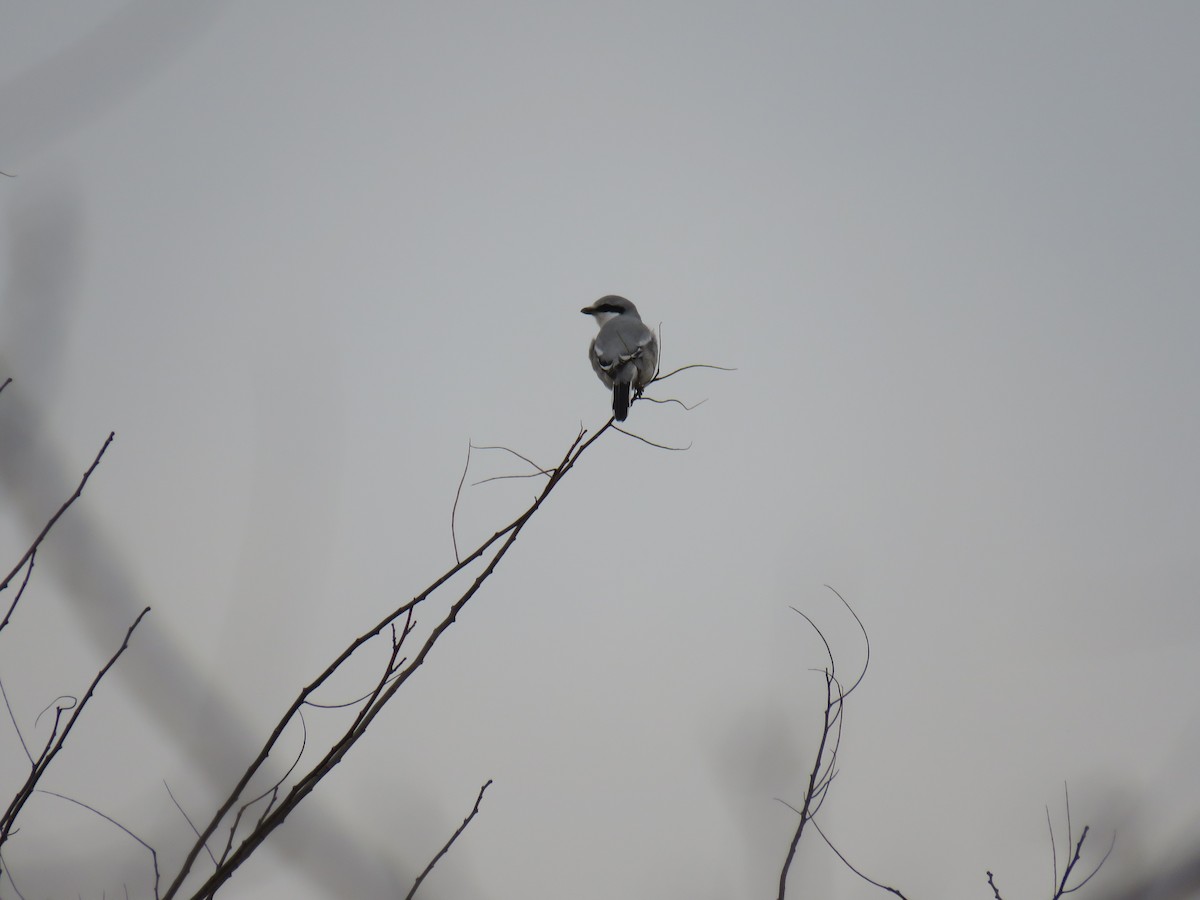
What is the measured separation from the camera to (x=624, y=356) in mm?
6246

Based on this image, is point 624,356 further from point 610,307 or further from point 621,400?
point 610,307

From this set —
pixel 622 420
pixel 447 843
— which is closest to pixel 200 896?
pixel 447 843

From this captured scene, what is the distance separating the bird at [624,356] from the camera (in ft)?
19.8

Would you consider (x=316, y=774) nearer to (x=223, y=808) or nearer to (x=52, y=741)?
(x=223, y=808)

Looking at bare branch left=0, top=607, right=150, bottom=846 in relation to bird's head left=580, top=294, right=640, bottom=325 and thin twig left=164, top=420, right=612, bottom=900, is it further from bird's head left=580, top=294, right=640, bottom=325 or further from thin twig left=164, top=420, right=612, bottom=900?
bird's head left=580, top=294, right=640, bottom=325

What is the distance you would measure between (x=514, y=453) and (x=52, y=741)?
1.19 m

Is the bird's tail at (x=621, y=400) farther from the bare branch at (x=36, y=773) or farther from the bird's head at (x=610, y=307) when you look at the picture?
the bare branch at (x=36, y=773)

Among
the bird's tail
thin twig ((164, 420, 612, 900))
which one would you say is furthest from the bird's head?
thin twig ((164, 420, 612, 900))

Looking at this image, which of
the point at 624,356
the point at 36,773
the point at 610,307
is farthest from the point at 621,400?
the point at 36,773

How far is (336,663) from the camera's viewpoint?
4.96 ft

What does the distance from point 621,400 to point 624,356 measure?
0.71 metres

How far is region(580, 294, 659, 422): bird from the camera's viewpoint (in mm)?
6047

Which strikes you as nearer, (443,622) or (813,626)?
(443,622)

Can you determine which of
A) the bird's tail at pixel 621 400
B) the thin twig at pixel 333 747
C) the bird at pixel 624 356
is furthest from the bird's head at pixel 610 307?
the thin twig at pixel 333 747
